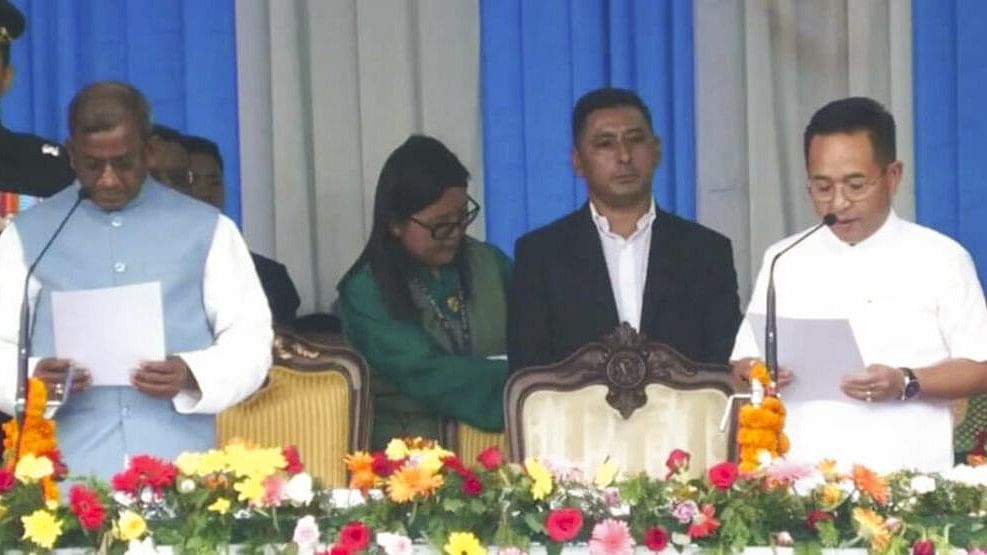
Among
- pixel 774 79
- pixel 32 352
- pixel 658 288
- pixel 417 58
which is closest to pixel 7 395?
pixel 32 352

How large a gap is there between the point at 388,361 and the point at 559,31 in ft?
3.56

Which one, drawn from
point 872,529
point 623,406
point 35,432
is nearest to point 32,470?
point 35,432

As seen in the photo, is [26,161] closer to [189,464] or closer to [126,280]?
[126,280]

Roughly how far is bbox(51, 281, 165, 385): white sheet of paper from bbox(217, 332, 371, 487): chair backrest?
815 millimetres

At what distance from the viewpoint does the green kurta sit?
13.9ft

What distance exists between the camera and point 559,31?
16.1 ft

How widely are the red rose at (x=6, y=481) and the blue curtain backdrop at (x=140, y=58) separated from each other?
221 centimetres

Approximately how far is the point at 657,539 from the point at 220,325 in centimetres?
102

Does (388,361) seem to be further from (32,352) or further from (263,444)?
(32,352)

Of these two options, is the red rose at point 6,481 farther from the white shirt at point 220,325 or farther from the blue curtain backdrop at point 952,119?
the blue curtain backdrop at point 952,119

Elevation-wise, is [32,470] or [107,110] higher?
[107,110]

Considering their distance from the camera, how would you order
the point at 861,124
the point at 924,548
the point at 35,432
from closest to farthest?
1. the point at 924,548
2. the point at 35,432
3. the point at 861,124

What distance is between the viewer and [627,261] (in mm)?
4191

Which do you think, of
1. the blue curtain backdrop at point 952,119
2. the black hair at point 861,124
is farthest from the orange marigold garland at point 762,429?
the blue curtain backdrop at point 952,119
